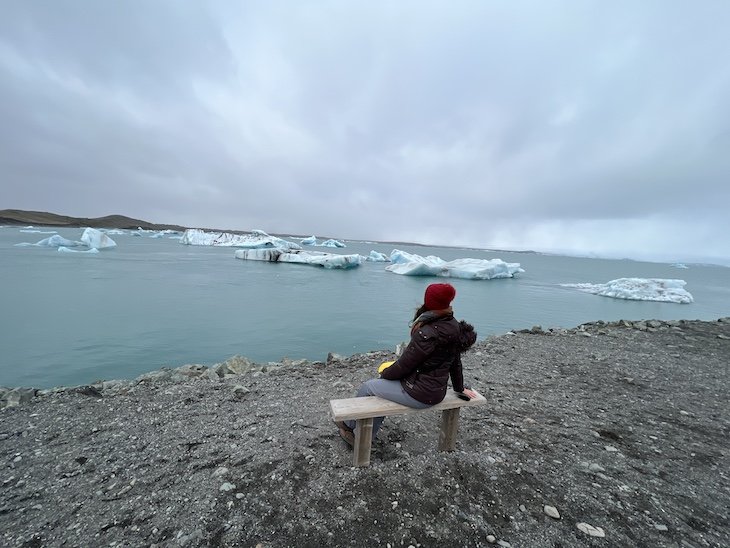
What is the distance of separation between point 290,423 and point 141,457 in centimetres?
126

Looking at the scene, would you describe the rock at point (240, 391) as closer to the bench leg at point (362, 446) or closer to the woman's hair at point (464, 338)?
the bench leg at point (362, 446)

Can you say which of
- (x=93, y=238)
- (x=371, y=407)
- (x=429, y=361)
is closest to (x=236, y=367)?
(x=371, y=407)

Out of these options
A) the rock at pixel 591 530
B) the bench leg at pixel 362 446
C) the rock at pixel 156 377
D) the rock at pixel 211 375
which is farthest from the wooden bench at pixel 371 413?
the rock at pixel 156 377

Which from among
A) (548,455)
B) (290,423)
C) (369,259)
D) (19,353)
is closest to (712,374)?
(548,455)

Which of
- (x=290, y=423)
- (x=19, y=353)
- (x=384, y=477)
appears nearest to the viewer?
(x=384, y=477)

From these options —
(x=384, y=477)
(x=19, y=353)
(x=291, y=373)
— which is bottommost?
(x=19, y=353)

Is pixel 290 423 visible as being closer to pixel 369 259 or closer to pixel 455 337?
pixel 455 337

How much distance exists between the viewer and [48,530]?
2049 mm

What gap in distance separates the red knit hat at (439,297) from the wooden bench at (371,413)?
0.76 m

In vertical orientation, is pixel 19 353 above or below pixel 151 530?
below

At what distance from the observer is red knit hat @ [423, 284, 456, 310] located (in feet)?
7.33

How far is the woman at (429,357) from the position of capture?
2238 millimetres

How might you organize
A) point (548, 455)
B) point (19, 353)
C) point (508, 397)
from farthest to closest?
point (19, 353) < point (508, 397) < point (548, 455)

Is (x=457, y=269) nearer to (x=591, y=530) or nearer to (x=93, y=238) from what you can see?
(x=591, y=530)
